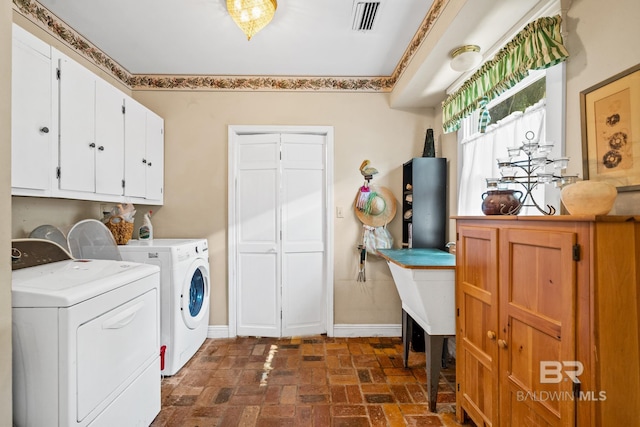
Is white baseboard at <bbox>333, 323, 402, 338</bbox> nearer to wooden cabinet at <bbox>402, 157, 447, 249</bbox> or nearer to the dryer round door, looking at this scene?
wooden cabinet at <bbox>402, 157, 447, 249</bbox>

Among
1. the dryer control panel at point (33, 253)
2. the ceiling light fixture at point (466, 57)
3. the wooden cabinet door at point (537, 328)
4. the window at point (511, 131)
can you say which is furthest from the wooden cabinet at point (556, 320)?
the dryer control panel at point (33, 253)

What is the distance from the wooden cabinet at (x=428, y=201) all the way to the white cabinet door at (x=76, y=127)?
245cm

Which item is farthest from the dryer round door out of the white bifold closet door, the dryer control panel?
the dryer control panel

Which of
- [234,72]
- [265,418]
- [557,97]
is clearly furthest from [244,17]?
[265,418]

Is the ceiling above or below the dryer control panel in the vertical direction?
above

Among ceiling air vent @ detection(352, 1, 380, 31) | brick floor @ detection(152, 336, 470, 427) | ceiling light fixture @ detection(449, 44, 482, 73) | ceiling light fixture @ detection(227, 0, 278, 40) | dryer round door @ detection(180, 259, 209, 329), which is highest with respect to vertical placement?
ceiling air vent @ detection(352, 1, 380, 31)

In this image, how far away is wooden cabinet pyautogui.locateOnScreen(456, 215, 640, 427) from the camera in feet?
3.06

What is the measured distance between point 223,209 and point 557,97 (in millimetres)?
2708

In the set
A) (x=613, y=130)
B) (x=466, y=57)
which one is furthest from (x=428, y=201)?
(x=613, y=130)

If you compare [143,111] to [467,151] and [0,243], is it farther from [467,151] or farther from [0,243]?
[467,151]

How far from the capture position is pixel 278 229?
306cm

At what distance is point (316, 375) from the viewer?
92.1 inches

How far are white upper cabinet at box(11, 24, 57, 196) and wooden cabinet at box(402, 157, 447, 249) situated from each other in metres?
2.56

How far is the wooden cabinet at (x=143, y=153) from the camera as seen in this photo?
243 centimetres
